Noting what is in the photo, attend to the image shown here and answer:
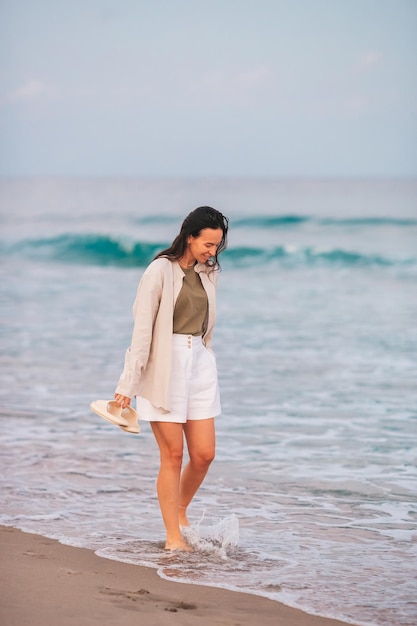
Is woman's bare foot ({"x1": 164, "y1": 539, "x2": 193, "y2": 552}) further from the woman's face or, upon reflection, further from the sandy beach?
the woman's face

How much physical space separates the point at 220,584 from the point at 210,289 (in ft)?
4.51

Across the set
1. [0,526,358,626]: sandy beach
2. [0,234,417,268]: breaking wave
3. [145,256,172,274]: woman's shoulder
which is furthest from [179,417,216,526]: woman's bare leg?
[0,234,417,268]: breaking wave

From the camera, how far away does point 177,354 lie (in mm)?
5012

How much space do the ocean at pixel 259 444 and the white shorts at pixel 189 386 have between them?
2.18 ft

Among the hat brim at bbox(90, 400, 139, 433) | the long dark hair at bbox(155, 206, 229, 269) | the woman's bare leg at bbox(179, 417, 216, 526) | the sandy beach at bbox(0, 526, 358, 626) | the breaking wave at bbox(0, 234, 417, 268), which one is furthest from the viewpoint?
the breaking wave at bbox(0, 234, 417, 268)

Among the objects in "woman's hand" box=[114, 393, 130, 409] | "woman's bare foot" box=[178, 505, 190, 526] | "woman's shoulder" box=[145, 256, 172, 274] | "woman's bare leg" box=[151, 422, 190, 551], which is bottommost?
→ "woman's bare foot" box=[178, 505, 190, 526]

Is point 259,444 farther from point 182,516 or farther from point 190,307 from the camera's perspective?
point 190,307

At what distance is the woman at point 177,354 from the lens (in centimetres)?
492

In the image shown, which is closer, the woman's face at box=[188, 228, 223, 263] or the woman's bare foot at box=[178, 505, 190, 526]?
the woman's face at box=[188, 228, 223, 263]

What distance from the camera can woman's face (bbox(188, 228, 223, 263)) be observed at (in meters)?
4.98

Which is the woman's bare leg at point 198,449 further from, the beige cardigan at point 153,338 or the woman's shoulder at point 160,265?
the woman's shoulder at point 160,265

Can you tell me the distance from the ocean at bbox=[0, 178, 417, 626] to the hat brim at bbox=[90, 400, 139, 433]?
622 millimetres

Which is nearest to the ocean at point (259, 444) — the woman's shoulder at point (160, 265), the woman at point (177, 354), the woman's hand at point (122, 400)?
the woman at point (177, 354)

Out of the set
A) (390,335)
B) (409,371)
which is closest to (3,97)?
(390,335)
